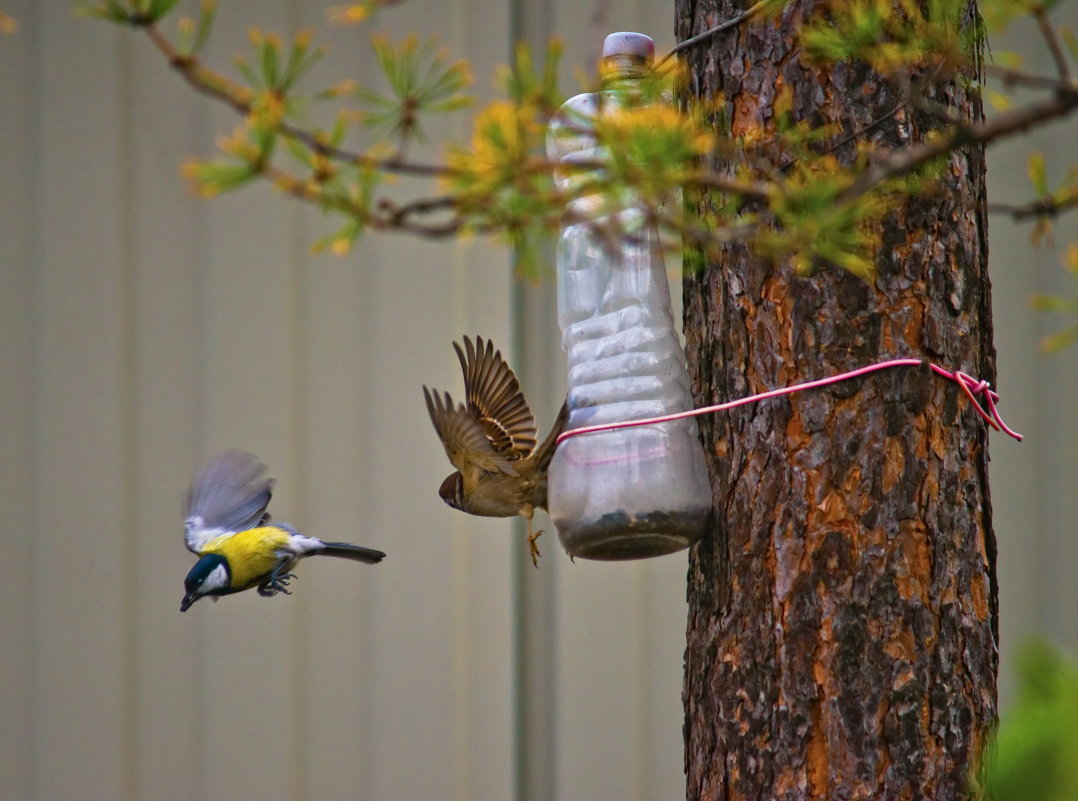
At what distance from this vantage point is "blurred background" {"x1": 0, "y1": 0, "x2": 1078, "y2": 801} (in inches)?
119

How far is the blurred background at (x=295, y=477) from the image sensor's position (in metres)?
3.02

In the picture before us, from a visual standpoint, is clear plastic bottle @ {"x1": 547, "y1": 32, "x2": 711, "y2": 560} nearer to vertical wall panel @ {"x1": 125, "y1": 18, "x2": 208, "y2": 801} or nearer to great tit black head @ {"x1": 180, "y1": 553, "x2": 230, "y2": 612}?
great tit black head @ {"x1": 180, "y1": 553, "x2": 230, "y2": 612}

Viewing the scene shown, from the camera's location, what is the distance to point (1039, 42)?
9.66ft

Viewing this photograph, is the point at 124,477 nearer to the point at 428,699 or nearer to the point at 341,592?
the point at 341,592

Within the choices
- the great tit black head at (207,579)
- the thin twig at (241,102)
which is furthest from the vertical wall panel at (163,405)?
the thin twig at (241,102)

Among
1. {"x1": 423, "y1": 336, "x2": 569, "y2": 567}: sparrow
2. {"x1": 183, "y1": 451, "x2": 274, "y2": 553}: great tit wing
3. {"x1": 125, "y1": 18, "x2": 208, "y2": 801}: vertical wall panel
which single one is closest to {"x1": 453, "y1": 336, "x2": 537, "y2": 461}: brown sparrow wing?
{"x1": 423, "y1": 336, "x2": 569, "y2": 567}: sparrow

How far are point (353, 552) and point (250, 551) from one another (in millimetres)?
188

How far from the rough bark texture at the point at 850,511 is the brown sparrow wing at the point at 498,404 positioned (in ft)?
2.56

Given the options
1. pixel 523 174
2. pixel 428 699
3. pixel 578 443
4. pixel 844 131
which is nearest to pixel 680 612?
pixel 428 699

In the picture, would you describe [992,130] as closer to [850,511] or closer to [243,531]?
[850,511]

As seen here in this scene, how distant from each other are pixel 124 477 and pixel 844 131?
2.17 meters

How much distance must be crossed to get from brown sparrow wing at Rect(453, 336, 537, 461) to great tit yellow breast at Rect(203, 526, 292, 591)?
49 centimetres

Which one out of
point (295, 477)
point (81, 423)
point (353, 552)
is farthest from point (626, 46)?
point (81, 423)

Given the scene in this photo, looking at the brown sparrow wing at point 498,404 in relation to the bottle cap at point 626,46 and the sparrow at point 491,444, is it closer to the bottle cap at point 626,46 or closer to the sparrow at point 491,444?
the sparrow at point 491,444
